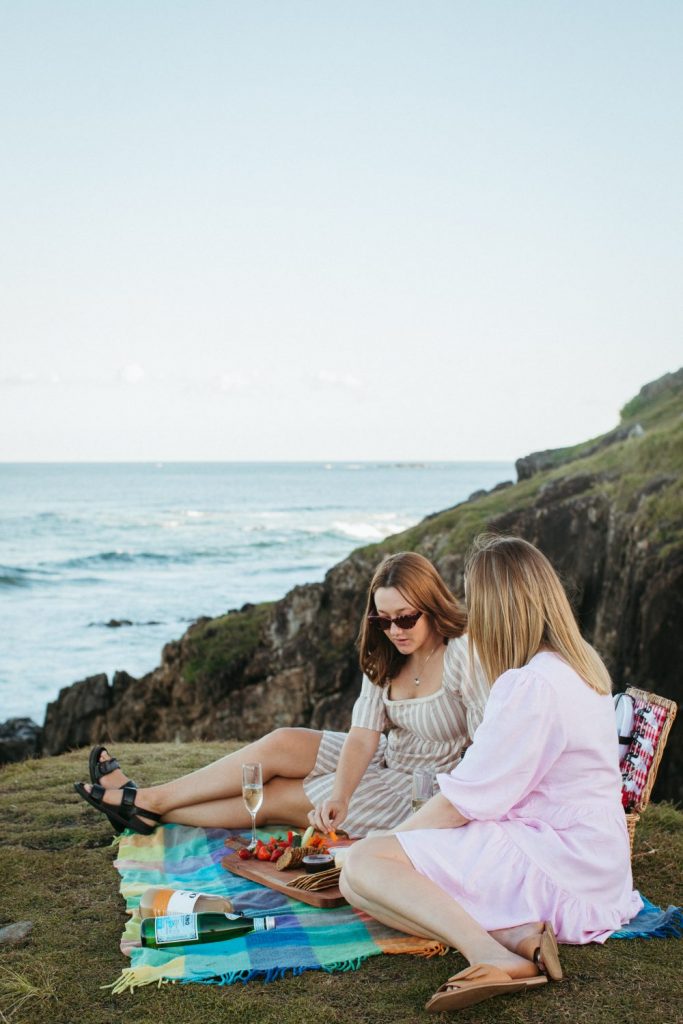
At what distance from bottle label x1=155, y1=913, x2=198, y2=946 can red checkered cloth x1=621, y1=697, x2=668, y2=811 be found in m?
2.35

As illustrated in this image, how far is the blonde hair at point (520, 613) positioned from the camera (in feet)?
12.5

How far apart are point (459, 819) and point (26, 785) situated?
473 centimetres

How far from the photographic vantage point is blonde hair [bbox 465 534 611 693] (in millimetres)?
3820

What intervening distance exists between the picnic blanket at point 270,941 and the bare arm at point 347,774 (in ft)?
1.58

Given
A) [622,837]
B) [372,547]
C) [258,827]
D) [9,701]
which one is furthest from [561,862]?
[9,701]

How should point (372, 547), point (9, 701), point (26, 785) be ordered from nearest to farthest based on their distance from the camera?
1. point (26, 785)
2. point (372, 547)
3. point (9, 701)

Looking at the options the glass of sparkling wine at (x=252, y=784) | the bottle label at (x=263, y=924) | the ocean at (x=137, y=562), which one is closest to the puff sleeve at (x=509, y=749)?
the bottle label at (x=263, y=924)

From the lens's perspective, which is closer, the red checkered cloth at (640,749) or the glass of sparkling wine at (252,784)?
the glass of sparkling wine at (252,784)

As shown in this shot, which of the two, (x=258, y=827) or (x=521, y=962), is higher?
(x=521, y=962)

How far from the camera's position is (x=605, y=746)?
3.88 metres

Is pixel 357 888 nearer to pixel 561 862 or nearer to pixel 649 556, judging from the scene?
pixel 561 862

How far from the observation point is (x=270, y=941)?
4203 millimetres

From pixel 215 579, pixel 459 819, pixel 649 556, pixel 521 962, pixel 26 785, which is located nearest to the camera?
pixel 521 962

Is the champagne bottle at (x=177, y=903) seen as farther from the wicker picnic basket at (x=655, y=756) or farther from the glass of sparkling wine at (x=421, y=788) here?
the wicker picnic basket at (x=655, y=756)
